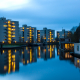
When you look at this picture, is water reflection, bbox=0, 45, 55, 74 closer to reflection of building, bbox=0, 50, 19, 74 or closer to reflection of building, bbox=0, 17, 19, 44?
reflection of building, bbox=0, 50, 19, 74

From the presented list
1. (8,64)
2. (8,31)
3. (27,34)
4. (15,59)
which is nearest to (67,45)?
(15,59)

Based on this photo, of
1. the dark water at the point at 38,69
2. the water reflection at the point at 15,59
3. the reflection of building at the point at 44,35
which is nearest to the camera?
the dark water at the point at 38,69

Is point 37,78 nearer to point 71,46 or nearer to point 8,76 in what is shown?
point 8,76

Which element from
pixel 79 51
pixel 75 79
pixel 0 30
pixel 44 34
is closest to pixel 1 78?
pixel 75 79

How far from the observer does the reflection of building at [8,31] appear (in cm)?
8194

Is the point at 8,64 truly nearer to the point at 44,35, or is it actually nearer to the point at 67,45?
the point at 67,45

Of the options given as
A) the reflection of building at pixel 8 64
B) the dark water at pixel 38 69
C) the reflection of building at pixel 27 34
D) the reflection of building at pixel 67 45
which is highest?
the reflection of building at pixel 27 34

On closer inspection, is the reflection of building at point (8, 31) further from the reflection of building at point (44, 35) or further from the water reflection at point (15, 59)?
the reflection of building at point (44, 35)

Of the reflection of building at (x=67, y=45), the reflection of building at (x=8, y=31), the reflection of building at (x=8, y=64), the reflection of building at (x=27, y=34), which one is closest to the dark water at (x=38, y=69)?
the reflection of building at (x=8, y=64)

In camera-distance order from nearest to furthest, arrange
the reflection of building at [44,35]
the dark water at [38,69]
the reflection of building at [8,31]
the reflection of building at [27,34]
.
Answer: the dark water at [38,69]
the reflection of building at [8,31]
the reflection of building at [27,34]
the reflection of building at [44,35]

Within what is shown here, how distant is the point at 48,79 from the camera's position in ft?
42.0

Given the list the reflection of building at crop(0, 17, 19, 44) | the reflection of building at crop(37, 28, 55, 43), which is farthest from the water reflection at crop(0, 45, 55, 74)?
the reflection of building at crop(37, 28, 55, 43)

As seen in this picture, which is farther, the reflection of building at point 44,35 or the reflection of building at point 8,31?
the reflection of building at point 44,35

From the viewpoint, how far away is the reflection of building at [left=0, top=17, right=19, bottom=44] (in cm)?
8194
